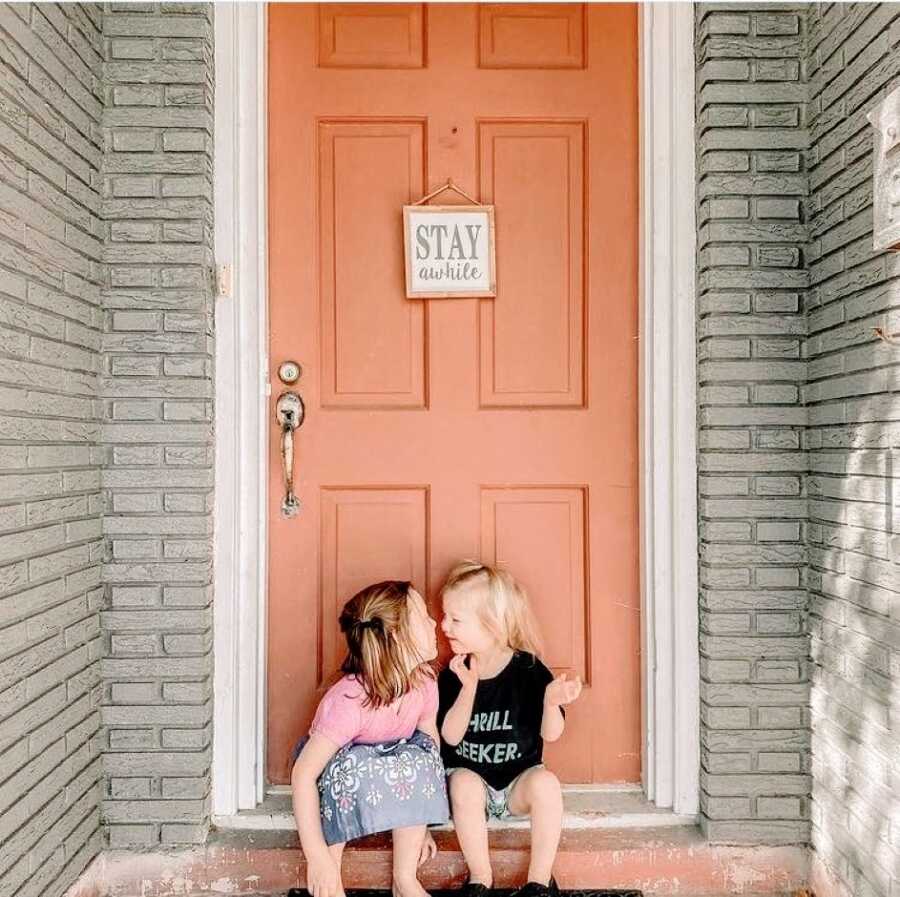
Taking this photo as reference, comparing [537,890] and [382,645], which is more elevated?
[382,645]

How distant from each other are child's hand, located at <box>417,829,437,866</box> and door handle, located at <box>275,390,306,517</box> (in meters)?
0.94

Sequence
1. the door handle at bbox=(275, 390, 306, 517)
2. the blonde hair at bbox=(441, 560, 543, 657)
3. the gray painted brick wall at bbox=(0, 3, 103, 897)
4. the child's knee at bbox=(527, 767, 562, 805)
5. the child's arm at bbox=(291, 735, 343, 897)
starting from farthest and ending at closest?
the door handle at bbox=(275, 390, 306, 517)
the blonde hair at bbox=(441, 560, 543, 657)
the child's knee at bbox=(527, 767, 562, 805)
the child's arm at bbox=(291, 735, 343, 897)
the gray painted brick wall at bbox=(0, 3, 103, 897)

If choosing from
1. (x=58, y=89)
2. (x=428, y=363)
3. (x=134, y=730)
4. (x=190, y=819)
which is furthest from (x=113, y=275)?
(x=190, y=819)

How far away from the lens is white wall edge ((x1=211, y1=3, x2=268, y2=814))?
7.70 ft

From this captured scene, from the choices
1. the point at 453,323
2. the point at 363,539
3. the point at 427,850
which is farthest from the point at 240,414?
the point at 427,850

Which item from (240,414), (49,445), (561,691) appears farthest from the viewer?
(240,414)

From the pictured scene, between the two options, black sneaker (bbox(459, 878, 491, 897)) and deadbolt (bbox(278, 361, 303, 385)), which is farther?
deadbolt (bbox(278, 361, 303, 385))

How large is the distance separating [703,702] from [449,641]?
0.71m

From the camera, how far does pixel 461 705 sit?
7.44ft

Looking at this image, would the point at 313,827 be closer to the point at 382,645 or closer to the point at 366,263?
the point at 382,645

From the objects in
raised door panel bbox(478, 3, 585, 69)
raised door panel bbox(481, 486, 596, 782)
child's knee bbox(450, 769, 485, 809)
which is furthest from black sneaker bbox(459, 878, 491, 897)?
raised door panel bbox(478, 3, 585, 69)

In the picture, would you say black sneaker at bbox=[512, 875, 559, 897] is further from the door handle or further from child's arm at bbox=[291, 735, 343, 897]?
the door handle

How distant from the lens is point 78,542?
2.13m

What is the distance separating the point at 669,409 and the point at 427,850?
4.39ft
